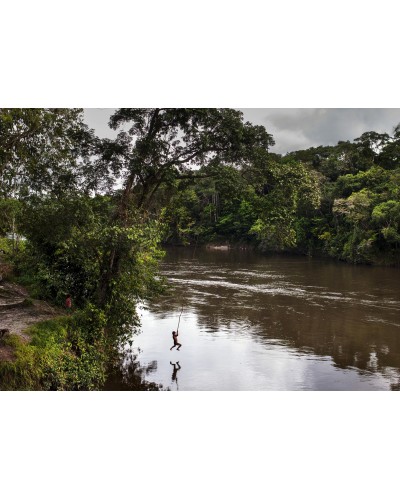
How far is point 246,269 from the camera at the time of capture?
34.7m

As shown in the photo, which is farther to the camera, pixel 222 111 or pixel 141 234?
pixel 222 111

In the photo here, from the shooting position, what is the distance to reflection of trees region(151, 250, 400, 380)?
15.0 meters

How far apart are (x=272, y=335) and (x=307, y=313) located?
3.84 meters

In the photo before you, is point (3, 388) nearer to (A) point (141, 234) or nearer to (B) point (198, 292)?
(A) point (141, 234)

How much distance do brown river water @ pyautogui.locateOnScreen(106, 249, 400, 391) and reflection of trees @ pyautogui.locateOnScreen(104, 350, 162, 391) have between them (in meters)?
0.03

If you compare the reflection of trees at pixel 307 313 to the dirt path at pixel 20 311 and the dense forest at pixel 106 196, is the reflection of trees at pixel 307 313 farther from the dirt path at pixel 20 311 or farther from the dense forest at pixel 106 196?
the dirt path at pixel 20 311

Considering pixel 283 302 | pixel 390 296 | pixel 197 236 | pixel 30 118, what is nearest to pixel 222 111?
pixel 30 118

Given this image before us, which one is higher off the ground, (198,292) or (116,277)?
(116,277)

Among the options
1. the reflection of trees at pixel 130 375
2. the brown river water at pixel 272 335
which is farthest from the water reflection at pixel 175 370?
the reflection of trees at pixel 130 375

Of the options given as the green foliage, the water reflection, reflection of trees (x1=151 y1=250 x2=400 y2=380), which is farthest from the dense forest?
reflection of trees (x1=151 y1=250 x2=400 y2=380)

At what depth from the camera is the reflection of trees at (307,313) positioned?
1498 centimetres

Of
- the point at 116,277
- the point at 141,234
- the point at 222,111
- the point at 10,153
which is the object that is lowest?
the point at 116,277

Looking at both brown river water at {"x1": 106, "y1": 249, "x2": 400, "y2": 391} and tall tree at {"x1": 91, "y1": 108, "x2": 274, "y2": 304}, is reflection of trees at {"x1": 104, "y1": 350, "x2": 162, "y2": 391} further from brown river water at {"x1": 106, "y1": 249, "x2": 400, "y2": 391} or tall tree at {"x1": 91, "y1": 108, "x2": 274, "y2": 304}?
tall tree at {"x1": 91, "y1": 108, "x2": 274, "y2": 304}

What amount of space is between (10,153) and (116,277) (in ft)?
12.4
